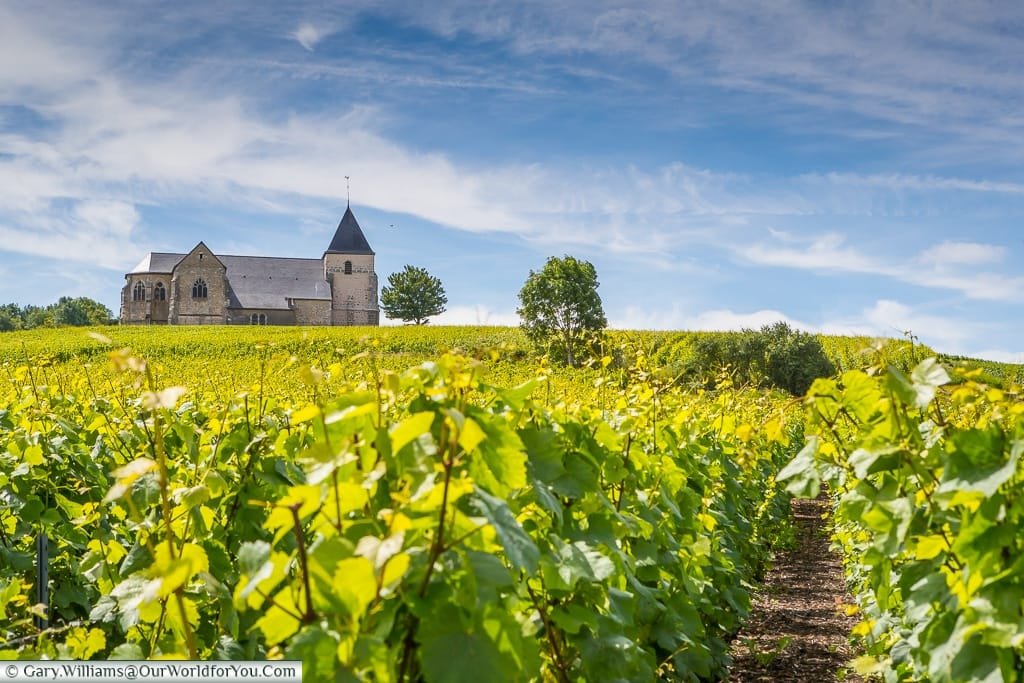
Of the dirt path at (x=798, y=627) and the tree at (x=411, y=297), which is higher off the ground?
the tree at (x=411, y=297)

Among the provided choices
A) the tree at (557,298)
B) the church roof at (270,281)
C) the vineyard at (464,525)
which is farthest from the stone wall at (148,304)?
the vineyard at (464,525)

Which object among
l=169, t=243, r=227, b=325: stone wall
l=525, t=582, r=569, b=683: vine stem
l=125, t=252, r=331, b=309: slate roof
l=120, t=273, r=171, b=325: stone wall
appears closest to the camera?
l=525, t=582, r=569, b=683: vine stem

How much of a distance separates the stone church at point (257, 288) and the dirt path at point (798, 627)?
206 ft

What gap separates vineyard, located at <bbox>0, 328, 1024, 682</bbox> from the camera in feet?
4.78

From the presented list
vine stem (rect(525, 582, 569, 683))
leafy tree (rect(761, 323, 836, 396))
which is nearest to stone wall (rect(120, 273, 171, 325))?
leafy tree (rect(761, 323, 836, 396))

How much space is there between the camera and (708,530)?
181 inches

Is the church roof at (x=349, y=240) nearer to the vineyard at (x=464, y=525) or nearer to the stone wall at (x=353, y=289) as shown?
the stone wall at (x=353, y=289)

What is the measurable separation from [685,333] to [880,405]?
38845 millimetres

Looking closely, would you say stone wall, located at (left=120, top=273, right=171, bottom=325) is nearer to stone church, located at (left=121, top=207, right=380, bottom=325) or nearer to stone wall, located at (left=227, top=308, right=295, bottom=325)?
stone church, located at (left=121, top=207, right=380, bottom=325)

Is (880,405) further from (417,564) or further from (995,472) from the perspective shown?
(417,564)

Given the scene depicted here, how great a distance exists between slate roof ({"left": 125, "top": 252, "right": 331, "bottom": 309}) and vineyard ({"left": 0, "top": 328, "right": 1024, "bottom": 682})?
67.4 metres

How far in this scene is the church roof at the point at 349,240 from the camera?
76188mm

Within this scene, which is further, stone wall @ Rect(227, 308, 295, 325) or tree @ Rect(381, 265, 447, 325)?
tree @ Rect(381, 265, 447, 325)

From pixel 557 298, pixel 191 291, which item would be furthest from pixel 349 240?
pixel 557 298
